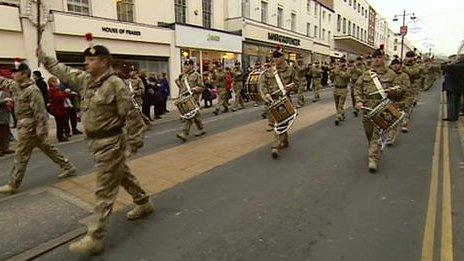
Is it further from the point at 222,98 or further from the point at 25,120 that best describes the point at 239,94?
the point at 25,120

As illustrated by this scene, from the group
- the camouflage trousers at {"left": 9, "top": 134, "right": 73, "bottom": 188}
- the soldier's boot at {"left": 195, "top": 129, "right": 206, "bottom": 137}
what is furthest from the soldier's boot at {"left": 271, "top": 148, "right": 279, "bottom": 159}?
the camouflage trousers at {"left": 9, "top": 134, "right": 73, "bottom": 188}

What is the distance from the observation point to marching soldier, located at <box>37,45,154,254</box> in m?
4.00

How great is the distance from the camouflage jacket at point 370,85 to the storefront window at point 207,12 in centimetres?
1821

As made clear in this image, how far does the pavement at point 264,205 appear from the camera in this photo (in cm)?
403

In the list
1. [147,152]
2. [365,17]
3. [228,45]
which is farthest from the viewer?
[365,17]

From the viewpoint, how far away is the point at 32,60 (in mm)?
14758

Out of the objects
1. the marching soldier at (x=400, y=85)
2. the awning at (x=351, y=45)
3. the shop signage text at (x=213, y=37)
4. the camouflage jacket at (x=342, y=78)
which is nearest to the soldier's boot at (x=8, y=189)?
the marching soldier at (x=400, y=85)

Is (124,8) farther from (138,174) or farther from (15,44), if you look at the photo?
(138,174)

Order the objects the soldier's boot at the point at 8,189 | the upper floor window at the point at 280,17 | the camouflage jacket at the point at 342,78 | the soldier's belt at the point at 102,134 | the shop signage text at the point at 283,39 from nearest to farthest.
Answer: the soldier's belt at the point at 102,134
the soldier's boot at the point at 8,189
the camouflage jacket at the point at 342,78
the shop signage text at the point at 283,39
the upper floor window at the point at 280,17

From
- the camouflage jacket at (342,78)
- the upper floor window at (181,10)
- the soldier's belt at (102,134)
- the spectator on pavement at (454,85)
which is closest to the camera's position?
the soldier's belt at (102,134)

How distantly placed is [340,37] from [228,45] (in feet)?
88.0

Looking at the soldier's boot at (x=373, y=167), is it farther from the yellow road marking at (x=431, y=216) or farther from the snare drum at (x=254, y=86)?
the snare drum at (x=254, y=86)

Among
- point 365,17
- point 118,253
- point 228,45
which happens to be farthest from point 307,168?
point 365,17

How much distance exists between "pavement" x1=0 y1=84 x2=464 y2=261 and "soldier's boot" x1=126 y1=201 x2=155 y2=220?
0.10 meters
